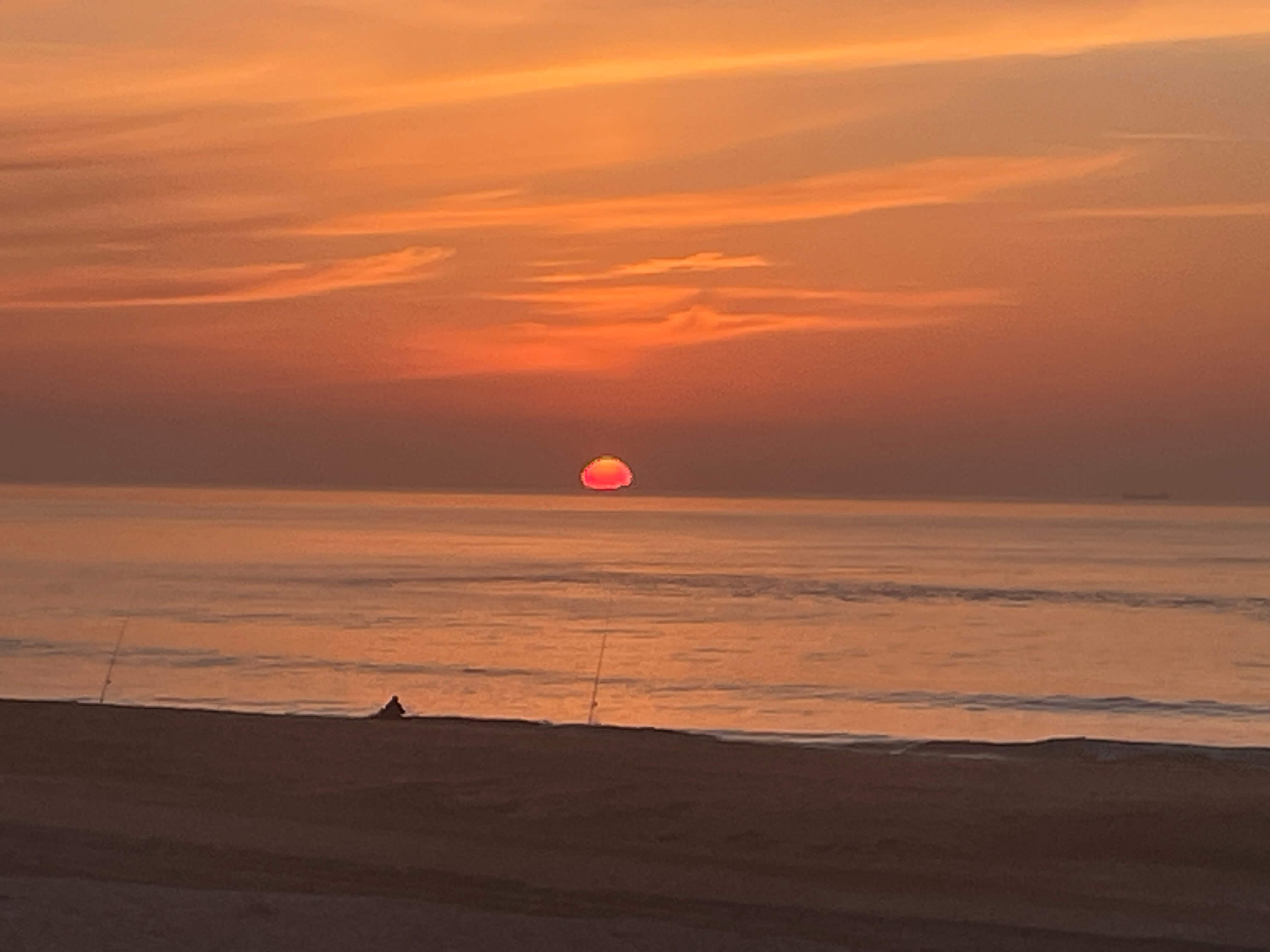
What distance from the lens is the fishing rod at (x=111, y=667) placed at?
89.6 feet

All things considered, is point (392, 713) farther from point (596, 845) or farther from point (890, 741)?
point (596, 845)

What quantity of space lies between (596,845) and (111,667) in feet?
66.0

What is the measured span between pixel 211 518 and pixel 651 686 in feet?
451

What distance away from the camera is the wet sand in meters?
9.48

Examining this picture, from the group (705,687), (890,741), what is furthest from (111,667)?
(890,741)

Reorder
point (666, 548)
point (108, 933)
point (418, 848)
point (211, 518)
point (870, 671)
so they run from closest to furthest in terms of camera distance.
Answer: point (108, 933), point (418, 848), point (870, 671), point (666, 548), point (211, 518)

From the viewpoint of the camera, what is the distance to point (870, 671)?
3819 centimetres

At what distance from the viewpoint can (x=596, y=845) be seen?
12.3 meters

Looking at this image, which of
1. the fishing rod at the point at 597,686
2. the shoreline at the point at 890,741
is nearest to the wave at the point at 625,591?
the fishing rod at the point at 597,686

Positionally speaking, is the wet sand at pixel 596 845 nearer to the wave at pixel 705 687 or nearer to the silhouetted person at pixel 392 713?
the silhouetted person at pixel 392 713

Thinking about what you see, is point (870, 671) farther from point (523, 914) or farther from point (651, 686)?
point (523, 914)

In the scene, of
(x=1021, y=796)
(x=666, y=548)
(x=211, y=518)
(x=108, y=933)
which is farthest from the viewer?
(x=211, y=518)

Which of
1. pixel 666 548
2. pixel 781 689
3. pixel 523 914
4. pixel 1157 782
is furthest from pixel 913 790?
pixel 666 548

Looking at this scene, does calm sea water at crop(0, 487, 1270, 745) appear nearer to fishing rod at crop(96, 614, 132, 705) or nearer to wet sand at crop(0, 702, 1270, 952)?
fishing rod at crop(96, 614, 132, 705)
